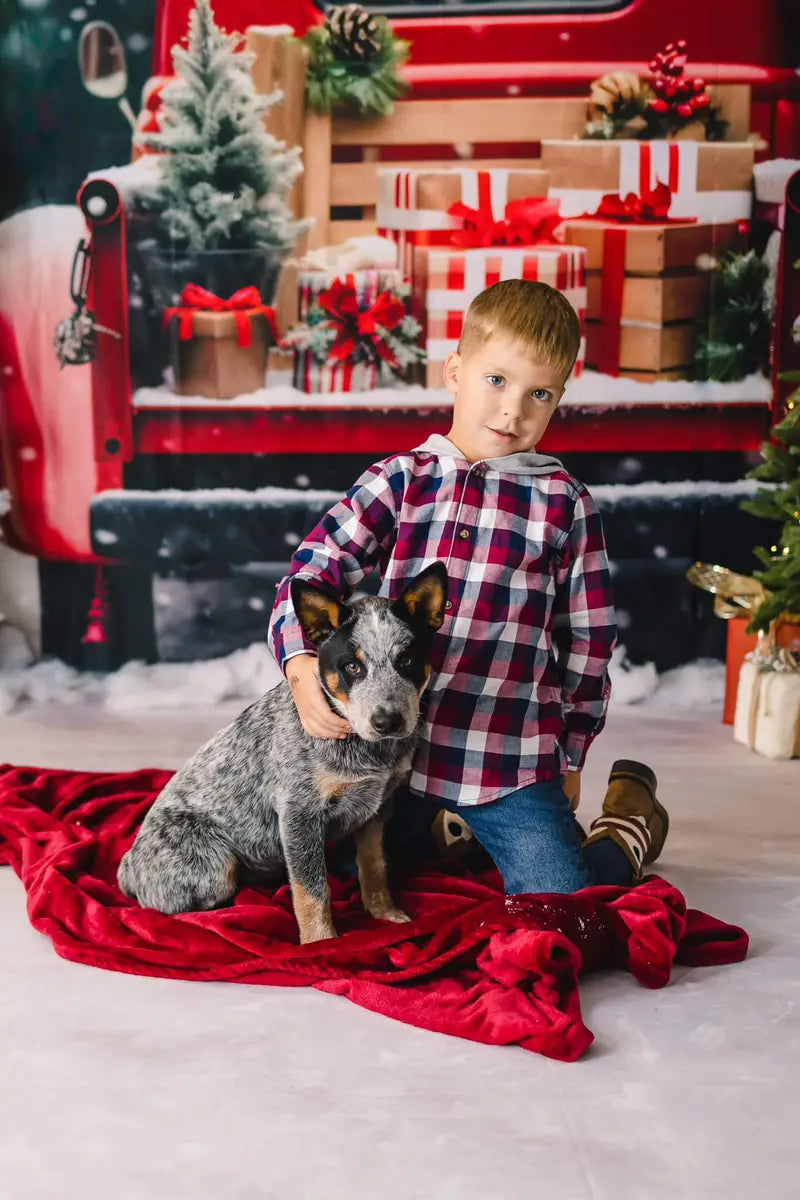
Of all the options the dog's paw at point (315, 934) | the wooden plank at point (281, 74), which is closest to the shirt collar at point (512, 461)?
the dog's paw at point (315, 934)

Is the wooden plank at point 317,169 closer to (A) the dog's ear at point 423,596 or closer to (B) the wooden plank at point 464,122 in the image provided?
(B) the wooden plank at point 464,122

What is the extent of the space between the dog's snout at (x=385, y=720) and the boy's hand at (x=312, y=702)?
92 millimetres

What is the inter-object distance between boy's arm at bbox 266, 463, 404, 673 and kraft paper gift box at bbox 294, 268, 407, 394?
1712 mm

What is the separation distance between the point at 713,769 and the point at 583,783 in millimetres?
421

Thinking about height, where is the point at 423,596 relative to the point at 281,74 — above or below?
below

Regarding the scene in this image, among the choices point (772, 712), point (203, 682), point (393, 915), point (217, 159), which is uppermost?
point (217, 159)

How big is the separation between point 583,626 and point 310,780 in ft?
1.87

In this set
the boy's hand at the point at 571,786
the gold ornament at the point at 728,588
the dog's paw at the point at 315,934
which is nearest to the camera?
the dog's paw at the point at 315,934

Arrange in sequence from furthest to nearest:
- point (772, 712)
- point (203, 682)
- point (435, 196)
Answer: point (203, 682) → point (435, 196) → point (772, 712)

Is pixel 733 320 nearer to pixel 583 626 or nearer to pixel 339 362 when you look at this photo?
pixel 339 362

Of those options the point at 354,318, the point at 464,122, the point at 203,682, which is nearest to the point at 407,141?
the point at 464,122

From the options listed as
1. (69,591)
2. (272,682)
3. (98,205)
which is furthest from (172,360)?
(272,682)

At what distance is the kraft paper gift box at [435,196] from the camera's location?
371 centimetres

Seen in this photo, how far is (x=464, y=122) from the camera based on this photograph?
147 inches
